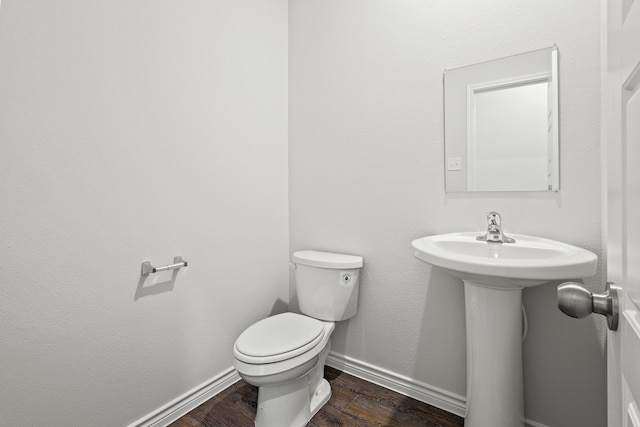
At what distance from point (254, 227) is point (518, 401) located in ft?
4.76

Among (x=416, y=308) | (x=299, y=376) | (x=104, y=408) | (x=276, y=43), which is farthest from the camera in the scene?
(x=276, y=43)

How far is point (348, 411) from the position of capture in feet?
4.75

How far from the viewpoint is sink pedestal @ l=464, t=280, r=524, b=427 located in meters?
1.09

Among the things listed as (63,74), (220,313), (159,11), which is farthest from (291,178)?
(63,74)

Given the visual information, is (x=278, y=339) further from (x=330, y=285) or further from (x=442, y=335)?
(x=442, y=335)

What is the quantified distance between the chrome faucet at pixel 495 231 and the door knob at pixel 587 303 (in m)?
0.78

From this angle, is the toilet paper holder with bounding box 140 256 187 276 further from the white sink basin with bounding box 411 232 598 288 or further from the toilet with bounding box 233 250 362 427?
the white sink basin with bounding box 411 232 598 288

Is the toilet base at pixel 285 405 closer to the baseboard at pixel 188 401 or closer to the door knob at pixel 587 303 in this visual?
the baseboard at pixel 188 401

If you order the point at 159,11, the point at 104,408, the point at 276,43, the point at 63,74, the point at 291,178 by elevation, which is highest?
the point at 276,43

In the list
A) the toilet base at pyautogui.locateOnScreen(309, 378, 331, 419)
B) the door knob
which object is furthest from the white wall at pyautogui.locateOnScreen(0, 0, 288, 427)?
the door knob

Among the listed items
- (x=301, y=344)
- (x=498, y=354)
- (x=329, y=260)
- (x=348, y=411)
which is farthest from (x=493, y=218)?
(x=348, y=411)

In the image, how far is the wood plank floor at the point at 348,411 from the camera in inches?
53.9

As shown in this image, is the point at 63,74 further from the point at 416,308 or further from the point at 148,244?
the point at 416,308

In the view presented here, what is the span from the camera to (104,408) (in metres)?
1.15
